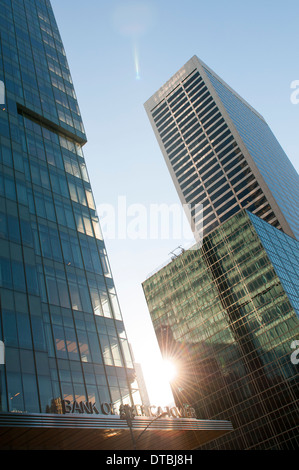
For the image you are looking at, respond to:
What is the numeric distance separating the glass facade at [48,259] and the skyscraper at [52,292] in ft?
0.37

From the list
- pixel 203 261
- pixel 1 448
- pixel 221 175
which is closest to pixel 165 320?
pixel 203 261

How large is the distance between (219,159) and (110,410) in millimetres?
145599

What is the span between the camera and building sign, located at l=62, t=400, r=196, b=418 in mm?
31359

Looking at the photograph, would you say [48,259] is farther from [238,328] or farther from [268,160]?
[268,160]

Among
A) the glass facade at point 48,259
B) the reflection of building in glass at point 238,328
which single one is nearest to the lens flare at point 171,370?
the reflection of building in glass at point 238,328

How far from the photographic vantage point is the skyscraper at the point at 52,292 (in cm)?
2961

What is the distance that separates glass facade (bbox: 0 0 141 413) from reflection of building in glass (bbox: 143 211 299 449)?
66.7 metres

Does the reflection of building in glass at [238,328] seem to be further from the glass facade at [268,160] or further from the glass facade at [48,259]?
the glass facade at [48,259]

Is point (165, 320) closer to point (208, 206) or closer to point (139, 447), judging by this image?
point (208, 206)

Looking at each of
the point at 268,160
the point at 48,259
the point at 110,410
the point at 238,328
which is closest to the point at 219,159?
the point at 268,160

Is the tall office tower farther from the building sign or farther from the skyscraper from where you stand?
the building sign

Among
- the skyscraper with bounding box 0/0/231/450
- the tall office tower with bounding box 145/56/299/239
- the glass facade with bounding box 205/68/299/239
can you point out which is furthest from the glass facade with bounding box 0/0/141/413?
the glass facade with bounding box 205/68/299/239

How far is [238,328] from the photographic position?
111438 mm

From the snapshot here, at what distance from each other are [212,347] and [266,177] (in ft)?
238
